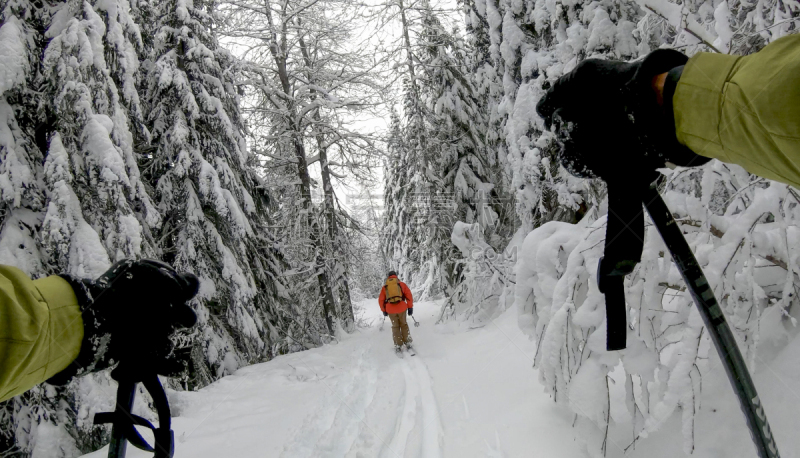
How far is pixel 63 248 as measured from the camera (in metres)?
4.77

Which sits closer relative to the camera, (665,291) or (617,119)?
(617,119)

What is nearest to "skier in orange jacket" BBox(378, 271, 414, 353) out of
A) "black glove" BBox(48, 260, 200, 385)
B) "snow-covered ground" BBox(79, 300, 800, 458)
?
"snow-covered ground" BBox(79, 300, 800, 458)

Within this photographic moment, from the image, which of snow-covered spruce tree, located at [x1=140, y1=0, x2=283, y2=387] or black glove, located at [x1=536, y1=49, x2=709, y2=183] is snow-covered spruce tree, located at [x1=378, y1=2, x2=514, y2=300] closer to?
snow-covered spruce tree, located at [x1=140, y1=0, x2=283, y2=387]

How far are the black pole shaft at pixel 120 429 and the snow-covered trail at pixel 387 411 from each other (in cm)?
297

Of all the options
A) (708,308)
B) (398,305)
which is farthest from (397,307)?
(708,308)

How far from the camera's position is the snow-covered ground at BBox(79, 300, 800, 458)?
2152 mm

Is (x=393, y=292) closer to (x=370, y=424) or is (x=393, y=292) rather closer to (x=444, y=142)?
(x=370, y=424)

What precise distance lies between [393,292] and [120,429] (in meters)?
8.82

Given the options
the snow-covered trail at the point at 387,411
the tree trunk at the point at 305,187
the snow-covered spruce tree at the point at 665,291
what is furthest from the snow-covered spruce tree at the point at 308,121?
the snow-covered spruce tree at the point at 665,291

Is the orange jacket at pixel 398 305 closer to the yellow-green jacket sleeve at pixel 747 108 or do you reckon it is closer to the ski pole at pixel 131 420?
the ski pole at pixel 131 420

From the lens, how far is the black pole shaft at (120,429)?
138 centimetres

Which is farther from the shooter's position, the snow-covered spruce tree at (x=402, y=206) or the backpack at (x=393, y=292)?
the snow-covered spruce tree at (x=402, y=206)

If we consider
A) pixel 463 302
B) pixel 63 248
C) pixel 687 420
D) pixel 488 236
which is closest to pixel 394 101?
pixel 488 236

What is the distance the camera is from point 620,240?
113 cm
